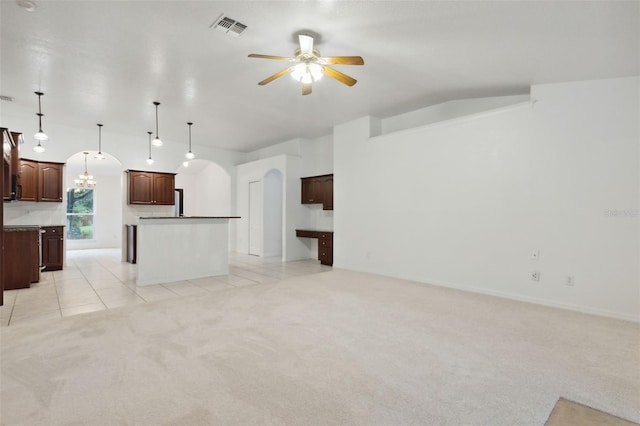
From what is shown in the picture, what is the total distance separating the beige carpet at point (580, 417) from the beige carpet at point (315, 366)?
→ 54mm

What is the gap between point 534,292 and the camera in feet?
14.5

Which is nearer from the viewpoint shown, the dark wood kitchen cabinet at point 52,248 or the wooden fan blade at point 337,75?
the wooden fan blade at point 337,75

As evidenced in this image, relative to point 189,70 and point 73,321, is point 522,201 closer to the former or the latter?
point 189,70

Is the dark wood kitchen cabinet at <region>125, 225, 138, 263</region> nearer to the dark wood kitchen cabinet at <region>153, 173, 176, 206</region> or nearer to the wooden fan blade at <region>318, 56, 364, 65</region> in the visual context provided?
the dark wood kitchen cabinet at <region>153, 173, 176, 206</region>

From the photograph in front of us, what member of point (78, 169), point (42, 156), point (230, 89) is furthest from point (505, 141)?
point (78, 169)

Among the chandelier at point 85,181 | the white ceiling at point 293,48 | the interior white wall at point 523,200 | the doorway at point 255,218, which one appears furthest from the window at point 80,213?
the interior white wall at point 523,200

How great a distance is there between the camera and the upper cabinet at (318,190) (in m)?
7.80

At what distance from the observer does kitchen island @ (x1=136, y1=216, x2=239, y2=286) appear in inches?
209

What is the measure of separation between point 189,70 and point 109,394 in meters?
3.86

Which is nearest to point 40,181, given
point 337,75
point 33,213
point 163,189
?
point 33,213

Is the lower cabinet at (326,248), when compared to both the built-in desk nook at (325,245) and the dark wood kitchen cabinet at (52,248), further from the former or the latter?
the dark wood kitchen cabinet at (52,248)

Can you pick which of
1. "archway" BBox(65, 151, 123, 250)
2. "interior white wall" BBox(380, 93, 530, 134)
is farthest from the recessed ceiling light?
"archway" BBox(65, 151, 123, 250)

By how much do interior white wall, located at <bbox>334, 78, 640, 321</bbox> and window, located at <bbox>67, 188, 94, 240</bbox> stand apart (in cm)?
1099

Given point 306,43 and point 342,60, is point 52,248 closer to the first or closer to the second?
point 306,43
